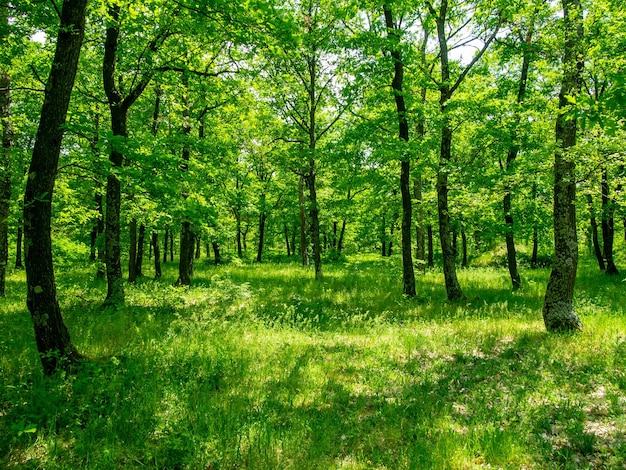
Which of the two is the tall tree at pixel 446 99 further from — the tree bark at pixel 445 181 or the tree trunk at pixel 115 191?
the tree trunk at pixel 115 191

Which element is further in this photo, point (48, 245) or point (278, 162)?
point (278, 162)

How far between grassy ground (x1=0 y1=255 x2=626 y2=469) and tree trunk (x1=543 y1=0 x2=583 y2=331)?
2.29ft

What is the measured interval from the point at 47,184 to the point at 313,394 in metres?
5.30

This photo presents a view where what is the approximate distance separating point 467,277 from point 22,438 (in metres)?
18.6

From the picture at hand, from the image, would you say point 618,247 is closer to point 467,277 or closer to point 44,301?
point 467,277

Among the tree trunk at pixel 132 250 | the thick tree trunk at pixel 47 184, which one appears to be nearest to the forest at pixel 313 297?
the thick tree trunk at pixel 47 184

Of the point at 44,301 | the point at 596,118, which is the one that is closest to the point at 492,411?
the point at 596,118

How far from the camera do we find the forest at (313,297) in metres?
4.45

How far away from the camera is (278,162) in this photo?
19672 mm

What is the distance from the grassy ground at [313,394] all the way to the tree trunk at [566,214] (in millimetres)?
698

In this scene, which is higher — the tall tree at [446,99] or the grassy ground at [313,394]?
the tall tree at [446,99]

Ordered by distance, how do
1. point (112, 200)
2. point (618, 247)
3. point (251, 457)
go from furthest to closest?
point (618, 247) → point (112, 200) → point (251, 457)

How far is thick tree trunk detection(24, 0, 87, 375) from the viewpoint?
5.07m

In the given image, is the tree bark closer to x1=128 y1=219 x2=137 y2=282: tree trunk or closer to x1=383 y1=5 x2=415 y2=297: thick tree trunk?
x1=383 y1=5 x2=415 y2=297: thick tree trunk
